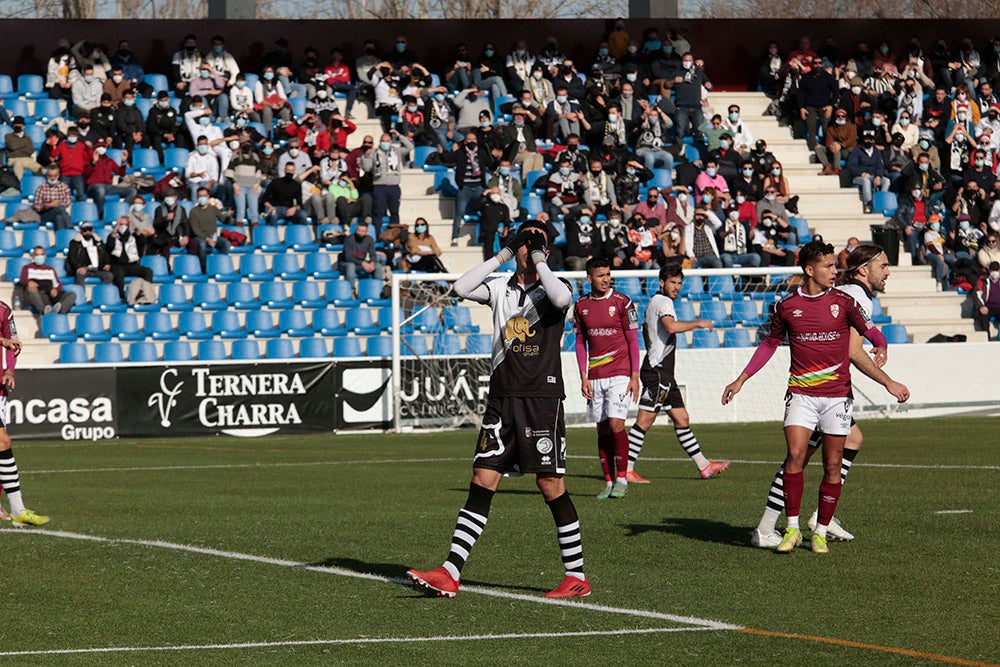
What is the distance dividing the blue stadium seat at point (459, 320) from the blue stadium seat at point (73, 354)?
22.8ft

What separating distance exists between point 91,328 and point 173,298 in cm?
184

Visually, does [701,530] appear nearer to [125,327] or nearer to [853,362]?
[853,362]

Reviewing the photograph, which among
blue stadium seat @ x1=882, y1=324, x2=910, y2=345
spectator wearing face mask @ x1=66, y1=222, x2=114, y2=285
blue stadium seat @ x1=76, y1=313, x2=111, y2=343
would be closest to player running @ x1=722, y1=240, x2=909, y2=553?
blue stadium seat @ x1=76, y1=313, x2=111, y2=343

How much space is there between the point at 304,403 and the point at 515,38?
15.7 metres

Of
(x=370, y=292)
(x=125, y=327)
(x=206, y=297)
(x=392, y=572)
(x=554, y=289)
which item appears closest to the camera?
(x=554, y=289)

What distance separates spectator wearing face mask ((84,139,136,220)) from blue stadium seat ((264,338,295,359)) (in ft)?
17.2

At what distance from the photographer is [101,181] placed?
32469 mm

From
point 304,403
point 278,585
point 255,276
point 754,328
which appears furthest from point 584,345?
point 255,276

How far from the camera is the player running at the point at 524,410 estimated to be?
905 centimetres

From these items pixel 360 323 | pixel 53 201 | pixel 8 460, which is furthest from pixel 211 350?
pixel 8 460

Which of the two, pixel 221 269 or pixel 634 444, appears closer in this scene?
pixel 634 444

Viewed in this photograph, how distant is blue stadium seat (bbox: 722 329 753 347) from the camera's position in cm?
2977

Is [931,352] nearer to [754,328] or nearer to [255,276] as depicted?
[754,328]

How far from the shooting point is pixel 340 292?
31.2 metres
